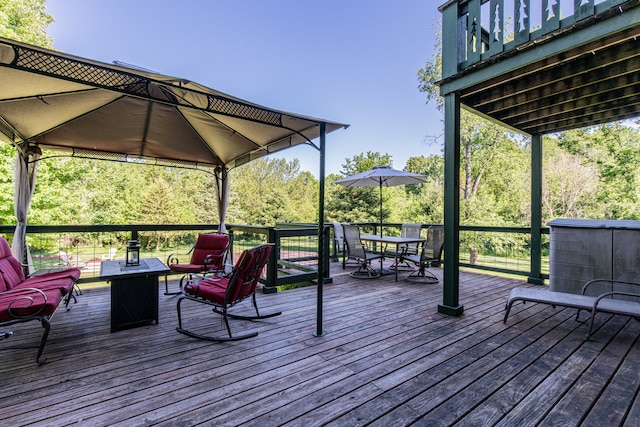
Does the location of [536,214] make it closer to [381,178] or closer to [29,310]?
[381,178]

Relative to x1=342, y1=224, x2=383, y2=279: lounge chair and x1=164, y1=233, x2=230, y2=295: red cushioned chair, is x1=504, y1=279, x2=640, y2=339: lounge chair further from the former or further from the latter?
x1=164, y1=233, x2=230, y2=295: red cushioned chair

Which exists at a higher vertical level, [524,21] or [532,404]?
[524,21]

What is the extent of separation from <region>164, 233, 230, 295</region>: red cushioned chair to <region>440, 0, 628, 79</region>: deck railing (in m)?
4.09

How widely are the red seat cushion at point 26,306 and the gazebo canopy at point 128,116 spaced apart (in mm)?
1780

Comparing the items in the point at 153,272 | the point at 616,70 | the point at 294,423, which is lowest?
the point at 294,423

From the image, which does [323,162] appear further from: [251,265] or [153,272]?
[153,272]

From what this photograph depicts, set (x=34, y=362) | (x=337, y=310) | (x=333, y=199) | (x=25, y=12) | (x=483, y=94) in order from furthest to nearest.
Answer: (x=333, y=199) < (x=25, y=12) < (x=483, y=94) < (x=337, y=310) < (x=34, y=362)

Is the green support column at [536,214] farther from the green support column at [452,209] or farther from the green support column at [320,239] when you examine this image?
the green support column at [320,239]

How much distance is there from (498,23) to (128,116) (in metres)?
4.95

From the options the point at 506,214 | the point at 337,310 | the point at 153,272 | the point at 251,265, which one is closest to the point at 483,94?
the point at 337,310

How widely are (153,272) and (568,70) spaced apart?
4968mm

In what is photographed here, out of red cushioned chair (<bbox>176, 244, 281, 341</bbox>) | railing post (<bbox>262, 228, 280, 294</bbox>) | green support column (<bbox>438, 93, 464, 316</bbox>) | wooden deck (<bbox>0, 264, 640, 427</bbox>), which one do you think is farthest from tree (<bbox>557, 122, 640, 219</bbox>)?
red cushioned chair (<bbox>176, 244, 281, 341</bbox>)

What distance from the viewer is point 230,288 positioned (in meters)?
2.96

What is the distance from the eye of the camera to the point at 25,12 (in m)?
9.59
